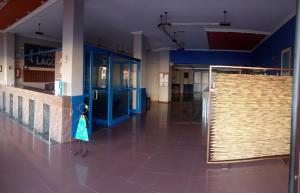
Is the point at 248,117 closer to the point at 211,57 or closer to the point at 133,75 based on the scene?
the point at 133,75

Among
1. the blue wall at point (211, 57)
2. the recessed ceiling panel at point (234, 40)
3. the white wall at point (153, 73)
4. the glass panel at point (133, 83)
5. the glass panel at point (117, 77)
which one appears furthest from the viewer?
the white wall at point (153, 73)

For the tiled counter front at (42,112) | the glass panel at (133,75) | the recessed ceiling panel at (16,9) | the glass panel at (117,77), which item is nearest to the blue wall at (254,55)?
the glass panel at (133,75)

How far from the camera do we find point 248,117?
3.59 metres

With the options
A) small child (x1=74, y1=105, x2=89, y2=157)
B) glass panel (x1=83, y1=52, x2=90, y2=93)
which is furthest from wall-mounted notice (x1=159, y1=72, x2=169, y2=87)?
small child (x1=74, y1=105, x2=89, y2=157)

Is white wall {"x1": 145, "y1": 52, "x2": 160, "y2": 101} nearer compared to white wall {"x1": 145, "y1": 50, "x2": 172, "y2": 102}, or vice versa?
white wall {"x1": 145, "y1": 50, "x2": 172, "y2": 102}

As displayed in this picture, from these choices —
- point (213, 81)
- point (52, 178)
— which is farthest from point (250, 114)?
point (52, 178)

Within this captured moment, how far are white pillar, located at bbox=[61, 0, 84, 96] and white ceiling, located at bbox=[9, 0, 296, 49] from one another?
1048 mm

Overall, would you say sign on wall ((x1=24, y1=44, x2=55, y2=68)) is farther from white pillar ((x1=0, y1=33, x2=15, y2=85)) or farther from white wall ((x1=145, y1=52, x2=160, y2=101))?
white wall ((x1=145, y1=52, x2=160, y2=101))

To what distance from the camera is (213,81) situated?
3.42 metres

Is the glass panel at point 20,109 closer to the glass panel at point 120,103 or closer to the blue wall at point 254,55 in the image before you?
the glass panel at point 120,103

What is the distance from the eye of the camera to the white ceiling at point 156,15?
5535 millimetres

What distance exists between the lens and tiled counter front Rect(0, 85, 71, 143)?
179 inches

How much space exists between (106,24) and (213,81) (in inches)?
214

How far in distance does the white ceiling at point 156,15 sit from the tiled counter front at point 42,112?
2.41 metres
